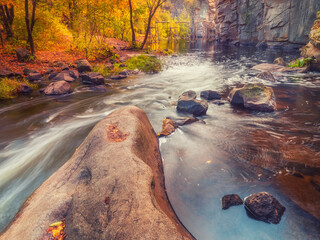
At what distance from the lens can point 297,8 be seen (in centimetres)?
1895

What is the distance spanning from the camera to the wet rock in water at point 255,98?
19.2ft

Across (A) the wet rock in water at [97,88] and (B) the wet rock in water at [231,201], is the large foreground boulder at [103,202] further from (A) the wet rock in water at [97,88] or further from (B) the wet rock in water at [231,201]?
(A) the wet rock in water at [97,88]

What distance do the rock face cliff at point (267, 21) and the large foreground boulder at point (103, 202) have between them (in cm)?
2111

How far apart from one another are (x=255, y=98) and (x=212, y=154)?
3138mm

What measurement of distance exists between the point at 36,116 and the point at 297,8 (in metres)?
23.6

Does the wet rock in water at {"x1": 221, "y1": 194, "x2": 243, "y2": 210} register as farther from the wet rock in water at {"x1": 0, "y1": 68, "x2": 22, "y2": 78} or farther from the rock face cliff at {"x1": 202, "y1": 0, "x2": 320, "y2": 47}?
the rock face cliff at {"x1": 202, "y1": 0, "x2": 320, "y2": 47}

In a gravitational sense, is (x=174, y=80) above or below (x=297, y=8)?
below

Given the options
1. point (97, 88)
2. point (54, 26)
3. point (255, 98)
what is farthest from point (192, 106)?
point (54, 26)

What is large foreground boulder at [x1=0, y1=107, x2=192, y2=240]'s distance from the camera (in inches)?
66.9

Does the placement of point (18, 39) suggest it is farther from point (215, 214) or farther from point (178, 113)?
point (215, 214)

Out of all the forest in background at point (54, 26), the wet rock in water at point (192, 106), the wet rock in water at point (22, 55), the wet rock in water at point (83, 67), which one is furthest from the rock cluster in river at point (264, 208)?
the forest in background at point (54, 26)

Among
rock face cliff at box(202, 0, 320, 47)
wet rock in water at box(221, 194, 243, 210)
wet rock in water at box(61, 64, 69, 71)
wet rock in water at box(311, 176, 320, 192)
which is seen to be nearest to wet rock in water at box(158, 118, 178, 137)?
wet rock in water at box(221, 194, 243, 210)

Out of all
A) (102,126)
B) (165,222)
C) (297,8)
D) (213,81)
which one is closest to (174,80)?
(213,81)

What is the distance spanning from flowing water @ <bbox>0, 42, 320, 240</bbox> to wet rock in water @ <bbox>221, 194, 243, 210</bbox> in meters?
0.06
